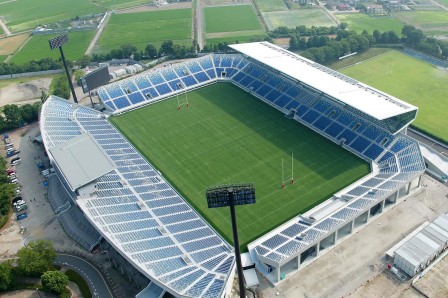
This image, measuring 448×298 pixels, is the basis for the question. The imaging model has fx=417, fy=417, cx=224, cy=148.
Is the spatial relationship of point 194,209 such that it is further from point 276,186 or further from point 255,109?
point 255,109

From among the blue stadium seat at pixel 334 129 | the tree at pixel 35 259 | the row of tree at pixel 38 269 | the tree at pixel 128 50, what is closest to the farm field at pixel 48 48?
the tree at pixel 128 50

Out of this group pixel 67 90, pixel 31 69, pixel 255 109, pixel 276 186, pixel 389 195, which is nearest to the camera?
pixel 389 195

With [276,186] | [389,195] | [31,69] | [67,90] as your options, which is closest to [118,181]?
[276,186]

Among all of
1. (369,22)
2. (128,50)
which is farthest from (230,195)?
(369,22)

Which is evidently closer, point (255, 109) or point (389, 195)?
point (389, 195)

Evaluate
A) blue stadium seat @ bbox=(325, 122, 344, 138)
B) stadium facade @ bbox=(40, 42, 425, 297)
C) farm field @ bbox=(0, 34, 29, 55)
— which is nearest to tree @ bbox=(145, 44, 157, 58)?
stadium facade @ bbox=(40, 42, 425, 297)

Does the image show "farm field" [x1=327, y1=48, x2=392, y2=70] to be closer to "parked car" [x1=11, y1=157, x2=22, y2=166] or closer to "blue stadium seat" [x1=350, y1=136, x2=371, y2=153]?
"blue stadium seat" [x1=350, y1=136, x2=371, y2=153]
